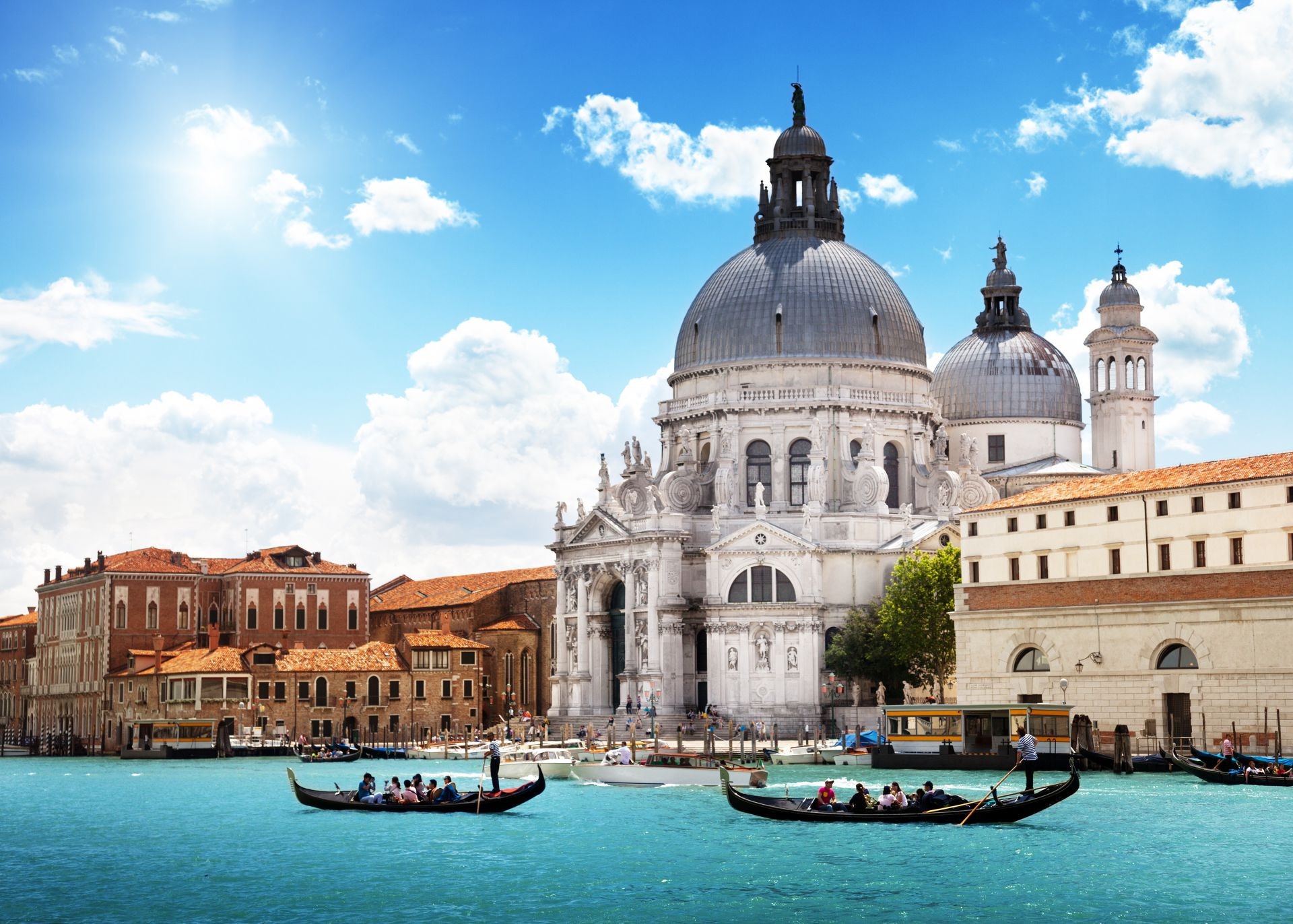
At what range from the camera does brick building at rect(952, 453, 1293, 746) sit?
178 feet

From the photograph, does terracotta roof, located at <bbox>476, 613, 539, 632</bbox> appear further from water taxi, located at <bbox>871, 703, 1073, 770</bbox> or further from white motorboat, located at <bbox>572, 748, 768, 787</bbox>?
water taxi, located at <bbox>871, 703, 1073, 770</bbox>

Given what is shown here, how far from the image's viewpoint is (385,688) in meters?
88.4

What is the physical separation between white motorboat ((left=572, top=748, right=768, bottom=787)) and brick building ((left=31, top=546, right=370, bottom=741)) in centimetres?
3877

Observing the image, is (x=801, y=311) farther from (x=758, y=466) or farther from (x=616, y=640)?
(x=616, y=640)

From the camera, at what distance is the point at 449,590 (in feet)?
343

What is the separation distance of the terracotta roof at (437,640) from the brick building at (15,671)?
1112 inches

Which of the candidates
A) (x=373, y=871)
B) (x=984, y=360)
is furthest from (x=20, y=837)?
(x=984, y=360)

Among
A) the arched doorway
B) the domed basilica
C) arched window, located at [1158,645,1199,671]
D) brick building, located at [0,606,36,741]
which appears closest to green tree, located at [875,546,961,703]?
the domed basilica

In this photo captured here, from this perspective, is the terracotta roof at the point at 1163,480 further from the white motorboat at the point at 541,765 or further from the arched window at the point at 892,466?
the arched window at the point at 892,466

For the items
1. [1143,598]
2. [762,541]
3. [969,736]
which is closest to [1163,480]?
[1143,598]

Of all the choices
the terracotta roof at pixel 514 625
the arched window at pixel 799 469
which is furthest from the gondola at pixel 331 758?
the arched window at pixel 799 469

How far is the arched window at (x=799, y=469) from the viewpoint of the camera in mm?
82062

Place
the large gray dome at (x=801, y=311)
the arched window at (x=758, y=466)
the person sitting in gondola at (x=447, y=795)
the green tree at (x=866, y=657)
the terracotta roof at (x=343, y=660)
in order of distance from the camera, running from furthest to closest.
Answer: the terracotta roof at (x=343, y=660), the arched window at (x=758, y=466), the large gray dome at (x=801, y=311), the green tree at (x=866, y=657), the person sitting in gondola at (x=447, y=795)

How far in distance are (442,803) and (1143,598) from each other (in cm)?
2313
